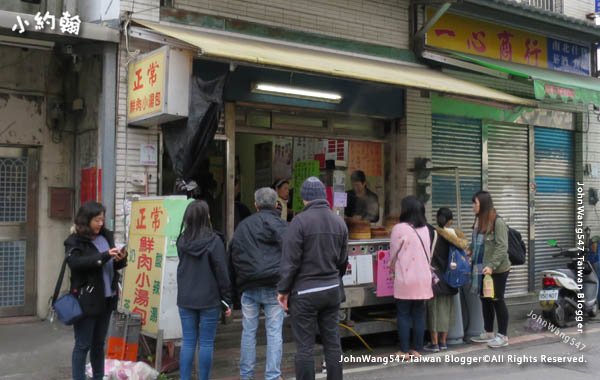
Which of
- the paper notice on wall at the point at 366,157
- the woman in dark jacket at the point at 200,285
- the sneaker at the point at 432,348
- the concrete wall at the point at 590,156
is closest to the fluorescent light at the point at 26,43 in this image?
the woman in dark jacket at the point at 200,285

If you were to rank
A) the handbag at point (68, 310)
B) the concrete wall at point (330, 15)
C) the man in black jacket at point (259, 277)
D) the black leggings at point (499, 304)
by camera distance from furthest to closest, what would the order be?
the concrete wall at point (330, 15) < the black leggings at point (499, 304) < the man in black jacket at point (259, 277) < the handbag at point (68, 310)

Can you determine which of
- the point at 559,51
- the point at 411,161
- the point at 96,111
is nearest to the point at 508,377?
the point at 411,161

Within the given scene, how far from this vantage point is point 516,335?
29.3 ft

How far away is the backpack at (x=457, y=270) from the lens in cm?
789

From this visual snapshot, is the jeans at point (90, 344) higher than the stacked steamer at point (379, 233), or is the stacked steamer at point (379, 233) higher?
the stacked steamer at point (379, 233)

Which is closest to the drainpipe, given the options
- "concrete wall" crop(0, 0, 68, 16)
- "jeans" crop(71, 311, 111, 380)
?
"concrete wall" crop(0, 0, 68, 16)

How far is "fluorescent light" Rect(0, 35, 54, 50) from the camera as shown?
7.48m

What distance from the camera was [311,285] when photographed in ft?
17.8

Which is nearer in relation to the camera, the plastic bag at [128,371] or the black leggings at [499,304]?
the plastic bag at [128,371]

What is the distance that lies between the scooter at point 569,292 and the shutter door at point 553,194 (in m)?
2.76

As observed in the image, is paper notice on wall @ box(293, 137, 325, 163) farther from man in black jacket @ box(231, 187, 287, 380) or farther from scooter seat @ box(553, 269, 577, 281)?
scooter seat @ box(553, 269, 577, 281)

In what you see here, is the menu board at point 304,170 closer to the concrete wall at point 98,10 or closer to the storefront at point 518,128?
the storefront at point 518,128

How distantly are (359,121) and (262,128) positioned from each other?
185 centimetres

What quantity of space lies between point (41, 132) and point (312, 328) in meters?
4.91
